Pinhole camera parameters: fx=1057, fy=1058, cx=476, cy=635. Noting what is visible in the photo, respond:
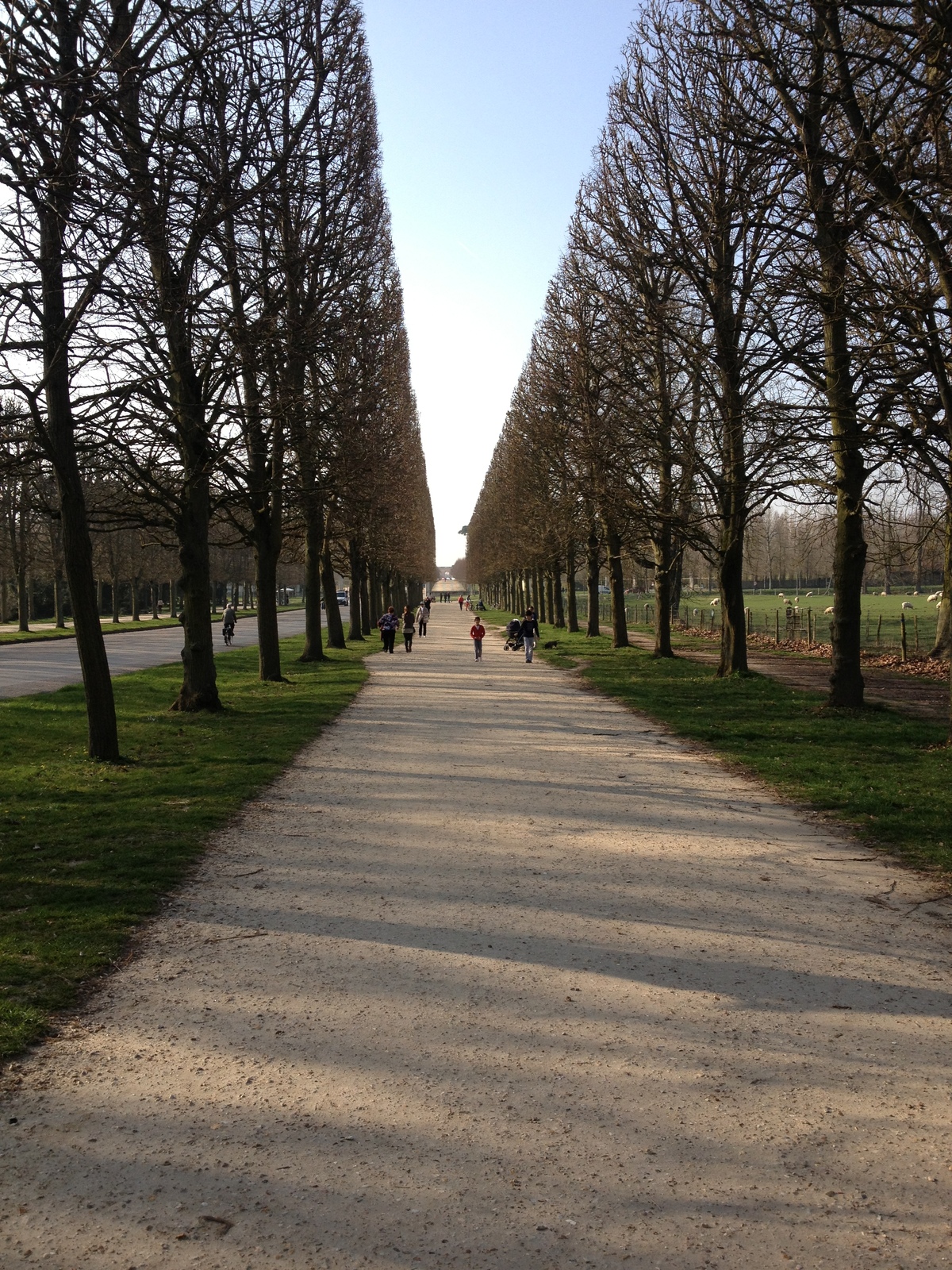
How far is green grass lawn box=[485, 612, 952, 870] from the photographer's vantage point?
28.2 ft

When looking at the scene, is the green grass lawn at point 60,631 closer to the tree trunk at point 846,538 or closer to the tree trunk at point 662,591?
the tree trunk at point 662,591

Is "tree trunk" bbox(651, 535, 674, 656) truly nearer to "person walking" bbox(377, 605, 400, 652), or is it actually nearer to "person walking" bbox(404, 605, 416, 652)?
"person walking" bbox(377, 605, 400, 652)

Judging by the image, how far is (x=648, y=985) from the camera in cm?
512

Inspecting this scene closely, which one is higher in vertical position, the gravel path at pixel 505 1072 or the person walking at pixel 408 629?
the person walking at pixel 408 629

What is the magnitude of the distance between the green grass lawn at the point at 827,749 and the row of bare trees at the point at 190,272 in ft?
22.8

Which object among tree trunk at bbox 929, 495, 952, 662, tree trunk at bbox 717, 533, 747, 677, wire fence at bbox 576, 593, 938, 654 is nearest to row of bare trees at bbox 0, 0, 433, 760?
tree trunk at bbox 717, 533, 747, 677

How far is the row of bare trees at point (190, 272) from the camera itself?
776 centimetres

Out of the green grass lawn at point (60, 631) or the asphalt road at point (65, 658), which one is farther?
the green grass lawn at point (60, 631)

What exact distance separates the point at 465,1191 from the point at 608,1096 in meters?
0.82

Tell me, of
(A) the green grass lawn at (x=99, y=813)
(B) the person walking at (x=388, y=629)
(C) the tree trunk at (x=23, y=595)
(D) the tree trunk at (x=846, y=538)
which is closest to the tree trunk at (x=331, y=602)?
(B) the person walking at (x=388, y=629)

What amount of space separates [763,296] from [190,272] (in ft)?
26.0

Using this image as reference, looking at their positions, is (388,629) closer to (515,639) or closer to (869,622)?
(515,639)

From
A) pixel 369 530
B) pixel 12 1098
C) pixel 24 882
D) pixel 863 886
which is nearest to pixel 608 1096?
pixel 12 1098

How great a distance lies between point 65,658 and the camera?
31391 millimetres
